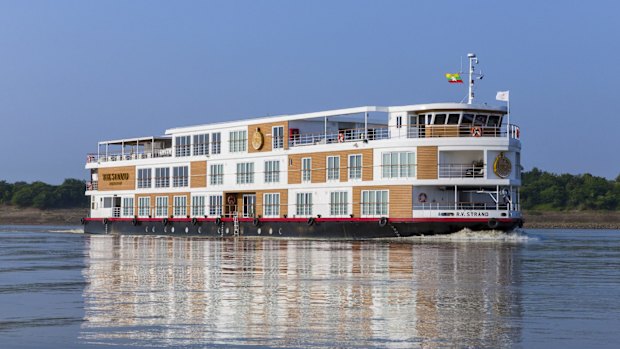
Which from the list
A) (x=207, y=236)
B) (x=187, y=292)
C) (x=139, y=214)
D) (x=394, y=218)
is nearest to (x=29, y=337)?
(x=187, y=292)

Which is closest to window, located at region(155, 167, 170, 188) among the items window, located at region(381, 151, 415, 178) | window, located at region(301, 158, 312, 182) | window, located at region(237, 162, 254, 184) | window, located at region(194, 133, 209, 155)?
window, located at region(194, 133, 209, 155)

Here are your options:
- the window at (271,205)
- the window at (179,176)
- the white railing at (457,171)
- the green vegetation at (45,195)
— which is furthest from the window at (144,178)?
the green vegetation at (45,195)

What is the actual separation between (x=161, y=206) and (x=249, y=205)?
8.98 m

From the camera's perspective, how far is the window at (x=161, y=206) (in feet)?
209

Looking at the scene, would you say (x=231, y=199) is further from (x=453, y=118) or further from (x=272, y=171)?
(x=453, y=118)

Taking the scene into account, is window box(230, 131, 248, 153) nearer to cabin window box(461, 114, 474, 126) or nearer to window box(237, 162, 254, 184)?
window box(237, 162, 254, 184)

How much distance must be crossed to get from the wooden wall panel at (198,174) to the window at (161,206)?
10.9 ft

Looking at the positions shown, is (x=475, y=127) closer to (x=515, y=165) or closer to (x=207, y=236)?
(x=515, y=165)

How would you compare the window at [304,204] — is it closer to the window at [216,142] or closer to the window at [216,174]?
the window at [216,174]

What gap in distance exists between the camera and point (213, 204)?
197ft

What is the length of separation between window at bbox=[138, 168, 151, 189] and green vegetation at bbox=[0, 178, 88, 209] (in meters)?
60.3

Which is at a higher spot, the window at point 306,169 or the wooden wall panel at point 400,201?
the window at point 306,169

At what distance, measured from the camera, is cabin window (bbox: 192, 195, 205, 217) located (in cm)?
6078

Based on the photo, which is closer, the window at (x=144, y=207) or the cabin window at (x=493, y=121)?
the cabin window at (x=493, y=121)
